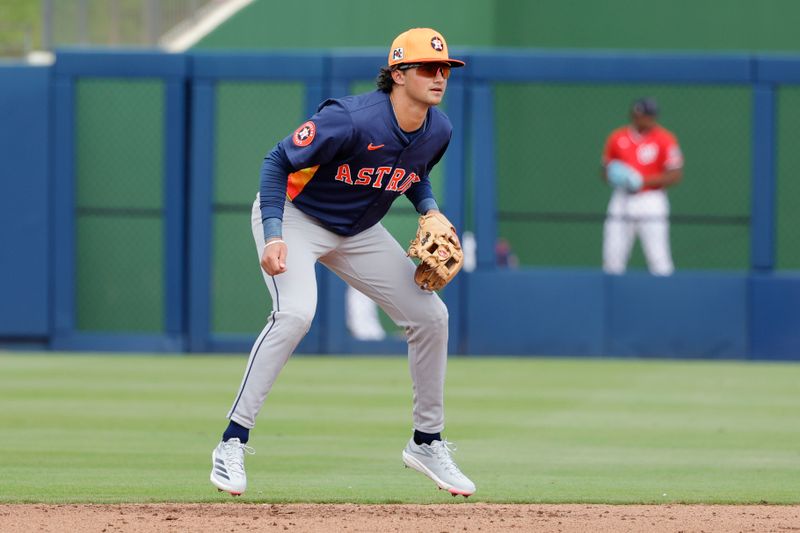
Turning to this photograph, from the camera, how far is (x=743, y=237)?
18.3 meters

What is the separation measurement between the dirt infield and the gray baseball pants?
380mm

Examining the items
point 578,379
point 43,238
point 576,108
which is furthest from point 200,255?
point 576,108

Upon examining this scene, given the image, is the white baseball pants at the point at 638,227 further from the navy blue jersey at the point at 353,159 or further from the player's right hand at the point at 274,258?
the player's right hand at the point at 274,258

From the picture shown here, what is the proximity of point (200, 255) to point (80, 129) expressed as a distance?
168 centimetres

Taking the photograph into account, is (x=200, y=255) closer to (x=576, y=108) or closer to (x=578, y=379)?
(x=578, y=379)

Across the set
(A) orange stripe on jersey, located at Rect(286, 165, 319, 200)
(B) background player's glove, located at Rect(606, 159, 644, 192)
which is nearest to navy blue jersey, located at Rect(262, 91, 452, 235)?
(A) orange stripe on jersey, located at Rect(286, 165, 319, 200)

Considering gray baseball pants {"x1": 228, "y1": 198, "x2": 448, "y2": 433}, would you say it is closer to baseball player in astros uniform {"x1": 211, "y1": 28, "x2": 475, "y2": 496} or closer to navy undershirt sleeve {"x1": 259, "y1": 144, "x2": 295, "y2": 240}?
baseball player in astros uniform {"x1": 211, "y1": 28, "x2": 475, "y2": 496}

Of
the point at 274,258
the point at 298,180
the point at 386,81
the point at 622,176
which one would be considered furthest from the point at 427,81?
the point at 622,176

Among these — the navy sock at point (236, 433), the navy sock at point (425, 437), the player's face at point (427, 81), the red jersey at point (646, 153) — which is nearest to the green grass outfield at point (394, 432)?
the navy sock at point (425, 437)

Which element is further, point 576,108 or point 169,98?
point 576,108

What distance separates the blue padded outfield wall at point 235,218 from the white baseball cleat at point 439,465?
23.7 feet

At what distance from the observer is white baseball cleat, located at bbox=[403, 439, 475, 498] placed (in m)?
5.54

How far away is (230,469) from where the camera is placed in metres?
5.20

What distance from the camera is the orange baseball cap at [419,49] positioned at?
17.6ft
